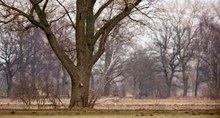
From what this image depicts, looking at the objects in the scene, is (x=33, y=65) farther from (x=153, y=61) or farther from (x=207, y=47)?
(x=207, y=47)

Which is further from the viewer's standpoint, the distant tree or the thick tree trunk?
the distant tree

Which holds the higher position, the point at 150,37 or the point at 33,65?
the point at 150,37

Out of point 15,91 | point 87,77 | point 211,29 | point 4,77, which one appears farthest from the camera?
point 4,77

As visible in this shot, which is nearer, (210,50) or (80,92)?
(80,92)

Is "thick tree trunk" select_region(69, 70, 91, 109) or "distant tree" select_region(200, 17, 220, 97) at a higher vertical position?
"distant tree" select_region(200, 17, 220, 97)

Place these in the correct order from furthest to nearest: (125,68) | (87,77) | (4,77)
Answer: (125,68), (4,77), (87,77)

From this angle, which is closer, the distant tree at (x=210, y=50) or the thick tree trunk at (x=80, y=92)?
the thick tree trunk at (x=80, y=92)

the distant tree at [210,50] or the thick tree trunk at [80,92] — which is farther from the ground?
the distant tree at [210,50]

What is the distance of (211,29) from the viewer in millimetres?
62344

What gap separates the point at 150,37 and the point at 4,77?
2268 cm

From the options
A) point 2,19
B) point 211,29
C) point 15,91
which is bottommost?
point 15,91

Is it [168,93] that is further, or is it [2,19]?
[168,93]

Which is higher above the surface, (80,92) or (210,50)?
(210,50)

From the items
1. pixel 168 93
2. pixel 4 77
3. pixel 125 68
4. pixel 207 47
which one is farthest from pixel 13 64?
pixel 207 47
